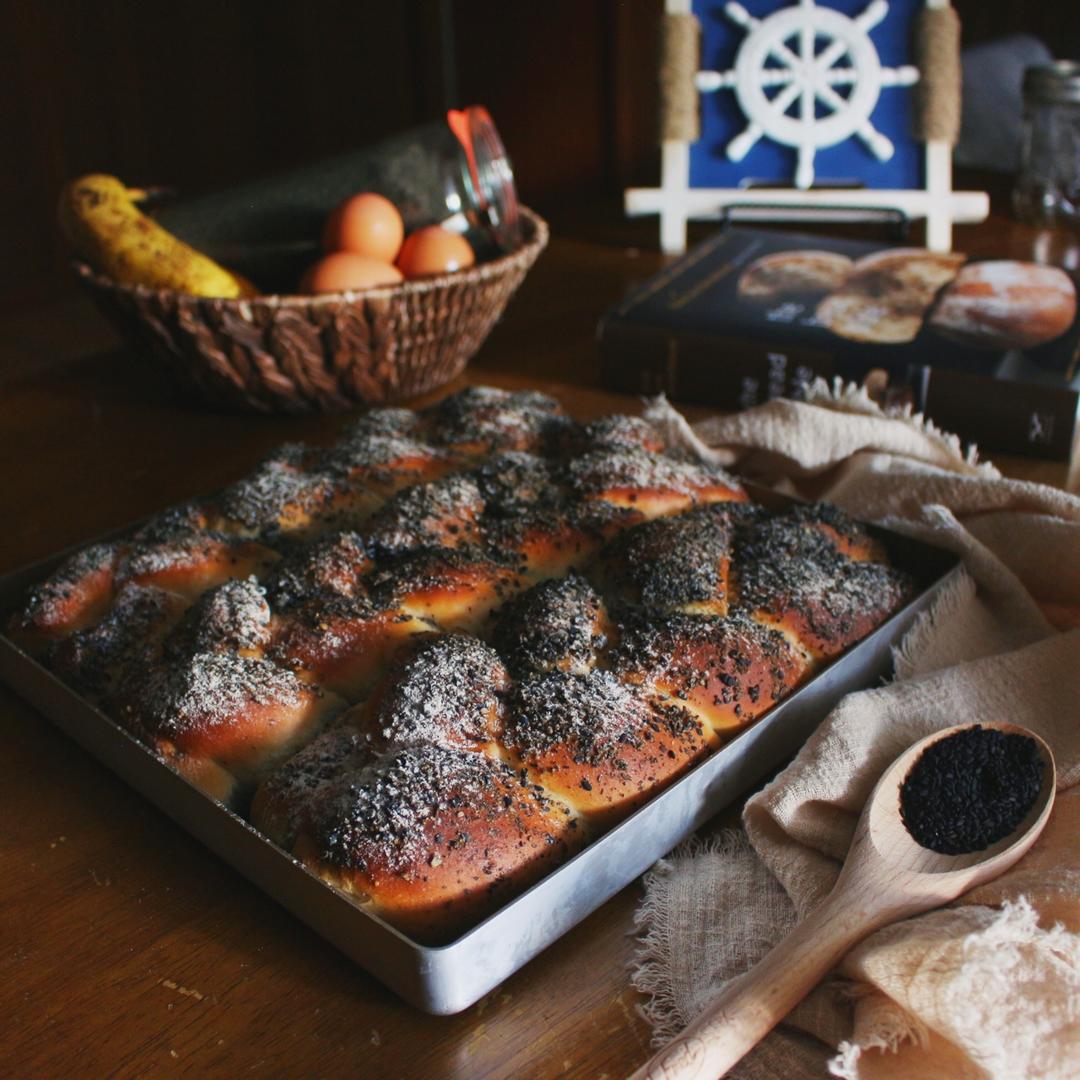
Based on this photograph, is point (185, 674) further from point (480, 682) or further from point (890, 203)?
point (890, 203)

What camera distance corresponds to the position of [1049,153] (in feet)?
6.88

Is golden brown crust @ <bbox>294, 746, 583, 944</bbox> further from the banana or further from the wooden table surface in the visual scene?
the banana

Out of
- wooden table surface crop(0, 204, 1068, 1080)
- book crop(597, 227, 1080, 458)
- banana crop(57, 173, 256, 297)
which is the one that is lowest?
wooden table surface crop(0, 204, 1068, 1080)

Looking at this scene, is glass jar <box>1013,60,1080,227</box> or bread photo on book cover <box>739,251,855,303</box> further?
glass jar <box>1013,60,1080,227</box>

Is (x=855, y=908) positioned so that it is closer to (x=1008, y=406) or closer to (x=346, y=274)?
(x=1008, y=406)

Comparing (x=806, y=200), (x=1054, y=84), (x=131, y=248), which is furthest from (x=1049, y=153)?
Answer: (x=131, y=248)

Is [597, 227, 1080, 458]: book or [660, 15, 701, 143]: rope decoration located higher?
[660, 15, 701, 143]: rope decoration

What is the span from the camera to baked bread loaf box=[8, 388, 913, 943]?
2.34ft

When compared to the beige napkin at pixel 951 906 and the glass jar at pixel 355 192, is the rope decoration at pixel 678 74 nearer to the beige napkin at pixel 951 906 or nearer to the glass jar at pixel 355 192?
the glass jar at pixel 355 192

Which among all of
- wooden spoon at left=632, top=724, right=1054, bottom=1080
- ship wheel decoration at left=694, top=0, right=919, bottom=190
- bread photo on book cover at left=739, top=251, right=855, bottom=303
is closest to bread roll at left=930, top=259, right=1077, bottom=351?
bread photo on book cover at left=739, top=251, right=855, bottom=303

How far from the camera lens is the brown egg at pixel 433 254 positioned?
1466mm

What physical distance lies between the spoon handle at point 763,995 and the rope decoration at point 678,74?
4.91 feet

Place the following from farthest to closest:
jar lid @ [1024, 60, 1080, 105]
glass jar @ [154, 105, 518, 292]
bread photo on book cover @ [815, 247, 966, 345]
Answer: jar lid @ [1024, 60, 1080, 105]
glass jar @ [154, 105, 518, 292]
bread photo on book cover @ [815, 247, 966, 345]

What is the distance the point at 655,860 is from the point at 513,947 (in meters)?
0.14
